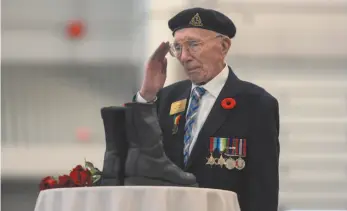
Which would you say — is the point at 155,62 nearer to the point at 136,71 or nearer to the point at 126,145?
the point at 126,145

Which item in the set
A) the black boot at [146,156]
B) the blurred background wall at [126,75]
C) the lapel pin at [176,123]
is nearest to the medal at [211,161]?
the lapel pin at [176,123]

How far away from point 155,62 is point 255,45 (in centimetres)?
131

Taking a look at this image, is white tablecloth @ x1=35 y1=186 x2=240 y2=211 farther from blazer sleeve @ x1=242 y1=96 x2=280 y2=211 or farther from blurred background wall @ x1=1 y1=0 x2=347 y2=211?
blurred background wall @ x1=1 y1=0 x2=347 y2=211

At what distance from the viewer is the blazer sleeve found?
237 centimetres

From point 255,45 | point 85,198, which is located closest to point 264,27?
point 255,45

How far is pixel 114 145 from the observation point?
7.13 feet

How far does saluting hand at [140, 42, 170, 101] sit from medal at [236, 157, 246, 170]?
0.99ft

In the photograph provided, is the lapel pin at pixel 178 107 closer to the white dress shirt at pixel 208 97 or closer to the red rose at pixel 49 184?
the white dress shirt at pixel 208 97

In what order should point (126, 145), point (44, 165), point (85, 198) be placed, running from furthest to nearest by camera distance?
point (44, 165), point (126, 145), point (85, 198)

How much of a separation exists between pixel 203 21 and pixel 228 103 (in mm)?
251

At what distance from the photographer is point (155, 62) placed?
2.34 metres

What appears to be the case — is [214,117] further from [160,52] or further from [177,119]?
[160,52]

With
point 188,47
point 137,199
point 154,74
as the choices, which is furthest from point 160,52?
point 137,199

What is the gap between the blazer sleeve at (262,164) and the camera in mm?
2369
